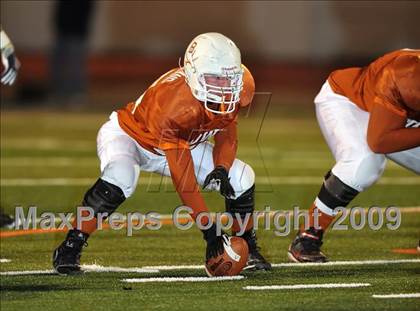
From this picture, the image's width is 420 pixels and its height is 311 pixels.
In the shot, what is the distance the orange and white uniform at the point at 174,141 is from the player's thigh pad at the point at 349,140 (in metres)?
0.56

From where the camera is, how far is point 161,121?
546cm

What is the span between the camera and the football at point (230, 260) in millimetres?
5414

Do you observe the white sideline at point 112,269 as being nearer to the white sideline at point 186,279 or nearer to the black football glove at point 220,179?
the white sideline at point 186,279

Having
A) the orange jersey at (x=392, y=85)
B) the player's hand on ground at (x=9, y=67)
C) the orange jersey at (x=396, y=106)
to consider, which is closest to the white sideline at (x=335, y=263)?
the orange jersey at (x=396, y=106)

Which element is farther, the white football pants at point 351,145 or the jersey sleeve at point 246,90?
the white football pants at point 351,145

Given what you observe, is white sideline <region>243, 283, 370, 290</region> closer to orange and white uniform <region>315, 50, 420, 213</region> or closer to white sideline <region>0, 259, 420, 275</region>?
white sideline <region>0, 259, 420, 275</region>

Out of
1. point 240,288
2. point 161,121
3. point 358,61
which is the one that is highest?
point 161,121

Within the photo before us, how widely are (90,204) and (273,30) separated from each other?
1392 cm

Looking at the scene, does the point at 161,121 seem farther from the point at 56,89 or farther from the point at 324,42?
the point at 324,42

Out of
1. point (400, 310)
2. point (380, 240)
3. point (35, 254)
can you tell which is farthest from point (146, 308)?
point (380, 240)

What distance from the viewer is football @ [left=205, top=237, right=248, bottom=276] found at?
541 cm

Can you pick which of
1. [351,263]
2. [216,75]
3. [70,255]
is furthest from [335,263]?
[70,255]

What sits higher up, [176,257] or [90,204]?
[90,204]

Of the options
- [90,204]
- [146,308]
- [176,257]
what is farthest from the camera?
[176,257]
